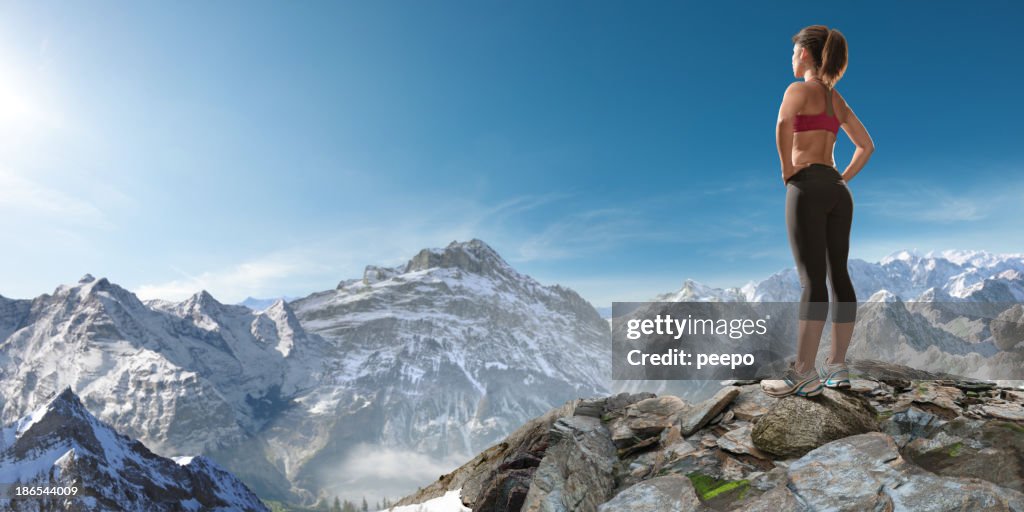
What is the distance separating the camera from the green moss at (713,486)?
8.90m

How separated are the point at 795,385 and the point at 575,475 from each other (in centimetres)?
425

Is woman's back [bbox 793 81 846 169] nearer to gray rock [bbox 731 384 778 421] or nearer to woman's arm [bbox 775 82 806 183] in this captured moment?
woman's arm [bbox 775 82 806 183]

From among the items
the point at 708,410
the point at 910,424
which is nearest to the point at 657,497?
the point at 708,410

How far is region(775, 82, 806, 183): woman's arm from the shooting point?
8422mm

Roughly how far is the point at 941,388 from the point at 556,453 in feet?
25.8

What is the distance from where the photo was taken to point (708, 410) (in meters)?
11.2

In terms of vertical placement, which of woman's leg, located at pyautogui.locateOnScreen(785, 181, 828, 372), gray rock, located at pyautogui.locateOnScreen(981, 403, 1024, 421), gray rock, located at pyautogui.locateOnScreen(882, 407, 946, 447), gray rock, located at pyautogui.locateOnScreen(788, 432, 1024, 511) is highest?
woman's leg, located at pyautogui.locateOnScreen(785, 181, 828, 372)

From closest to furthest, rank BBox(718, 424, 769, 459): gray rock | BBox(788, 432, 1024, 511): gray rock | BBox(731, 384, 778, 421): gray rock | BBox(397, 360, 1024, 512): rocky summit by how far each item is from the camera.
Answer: BBox(788, 432, 1024, 511): gray rock < BBox(397, 360, 1024, 512): rocky summit < BBox(718, 424, 769, 459): gray rock < BBox(731, 384, 778, 421): gray rock

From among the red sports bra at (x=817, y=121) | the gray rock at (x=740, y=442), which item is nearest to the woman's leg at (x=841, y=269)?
the red sports bra at (x=817, y=121)

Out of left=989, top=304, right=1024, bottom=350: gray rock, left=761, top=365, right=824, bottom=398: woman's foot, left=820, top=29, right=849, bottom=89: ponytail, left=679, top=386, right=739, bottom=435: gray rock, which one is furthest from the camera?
left=989, top=304, right=1024, bottom=350: gray rock

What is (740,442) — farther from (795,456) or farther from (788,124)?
(788,124)

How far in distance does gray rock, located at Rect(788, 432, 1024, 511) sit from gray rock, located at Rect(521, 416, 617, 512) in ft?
11.0

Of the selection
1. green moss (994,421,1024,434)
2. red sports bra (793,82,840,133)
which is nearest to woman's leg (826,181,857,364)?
red sports bra (793,82,840,133)

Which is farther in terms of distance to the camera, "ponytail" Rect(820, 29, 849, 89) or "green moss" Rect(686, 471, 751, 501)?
"green moss" Rect(686, 471, 751, 501)
